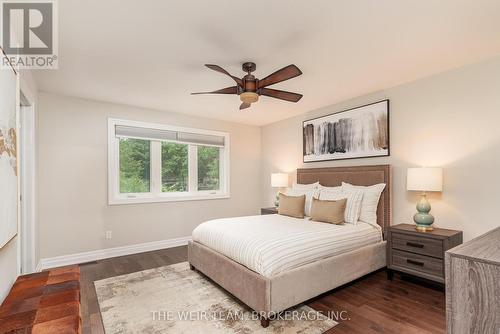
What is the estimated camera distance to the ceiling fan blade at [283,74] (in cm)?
220

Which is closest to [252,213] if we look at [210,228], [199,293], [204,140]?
[204,140]

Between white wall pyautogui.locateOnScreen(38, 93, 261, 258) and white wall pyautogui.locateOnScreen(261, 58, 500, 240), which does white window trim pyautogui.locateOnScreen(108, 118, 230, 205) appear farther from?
white wall pyautogui.locateOnScreen(261, 58, 500, 240)

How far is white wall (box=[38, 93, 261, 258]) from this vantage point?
11.6 ft

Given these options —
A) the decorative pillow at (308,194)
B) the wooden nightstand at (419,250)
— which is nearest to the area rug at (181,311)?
the wooden nightstand at (419,250)

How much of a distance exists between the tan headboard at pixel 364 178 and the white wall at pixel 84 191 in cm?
250

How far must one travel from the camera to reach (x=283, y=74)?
2309mm

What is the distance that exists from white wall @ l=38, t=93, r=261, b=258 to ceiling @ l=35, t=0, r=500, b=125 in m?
0.46

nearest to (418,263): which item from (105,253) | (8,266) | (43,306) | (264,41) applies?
(264,41)

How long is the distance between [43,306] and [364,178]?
3.65 metres

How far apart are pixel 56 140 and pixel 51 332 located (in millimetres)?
3192

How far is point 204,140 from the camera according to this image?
16.3ft

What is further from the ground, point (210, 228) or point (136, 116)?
point (136, 116)

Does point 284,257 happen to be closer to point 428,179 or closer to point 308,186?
point 428,179

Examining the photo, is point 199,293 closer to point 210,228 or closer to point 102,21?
point 210,228
